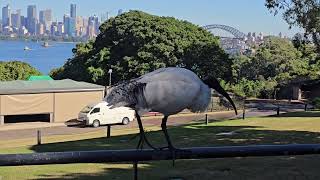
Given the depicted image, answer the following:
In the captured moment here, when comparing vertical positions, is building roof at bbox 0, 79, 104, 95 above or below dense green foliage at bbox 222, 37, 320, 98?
below

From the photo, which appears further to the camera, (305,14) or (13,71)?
(13,71)

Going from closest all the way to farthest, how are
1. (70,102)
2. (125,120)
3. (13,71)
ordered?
(125,120) → (70,102) → (13,71)

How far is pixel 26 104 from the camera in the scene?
1510 inches

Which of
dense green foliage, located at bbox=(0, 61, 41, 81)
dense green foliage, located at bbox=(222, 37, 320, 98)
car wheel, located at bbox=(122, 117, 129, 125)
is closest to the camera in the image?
car wheel, located at bbox=(122, 117, 129, 125)

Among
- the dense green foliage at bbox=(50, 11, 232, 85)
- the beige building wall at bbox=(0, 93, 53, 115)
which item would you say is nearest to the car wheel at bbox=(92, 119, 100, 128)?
the beige building wall at bbox=(0, 93, 53, 115)

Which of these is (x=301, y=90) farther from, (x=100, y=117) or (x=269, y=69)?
(x=100, y=117)

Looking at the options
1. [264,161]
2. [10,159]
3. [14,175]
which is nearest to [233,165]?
[264,161]

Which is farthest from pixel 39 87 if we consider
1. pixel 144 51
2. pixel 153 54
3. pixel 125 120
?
pixel 153 54

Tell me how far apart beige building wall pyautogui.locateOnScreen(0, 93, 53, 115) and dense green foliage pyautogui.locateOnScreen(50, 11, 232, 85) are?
12078 mm

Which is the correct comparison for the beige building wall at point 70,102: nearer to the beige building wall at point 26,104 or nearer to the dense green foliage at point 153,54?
the beige building wall at point 26,104

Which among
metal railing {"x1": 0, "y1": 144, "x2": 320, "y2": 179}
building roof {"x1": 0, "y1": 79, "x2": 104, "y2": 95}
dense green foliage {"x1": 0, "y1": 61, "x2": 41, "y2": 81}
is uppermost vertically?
dense green foliage {"x1": 0, "y1": 61, "x2": 41, "y2": 81}

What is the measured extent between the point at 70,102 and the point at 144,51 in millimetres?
13341

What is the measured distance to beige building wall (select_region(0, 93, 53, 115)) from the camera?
3741 centimetres

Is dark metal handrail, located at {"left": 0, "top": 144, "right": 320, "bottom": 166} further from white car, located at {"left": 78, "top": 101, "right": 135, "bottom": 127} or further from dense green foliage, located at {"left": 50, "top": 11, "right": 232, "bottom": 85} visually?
dense green foliage, located at {"left": 50, "top": 11, "right": 232, "bottom": 85}
